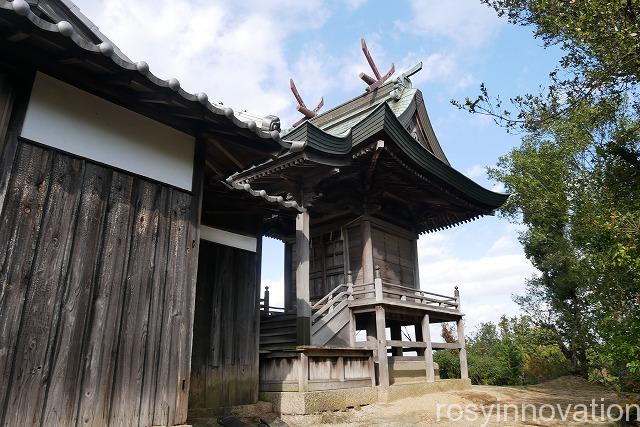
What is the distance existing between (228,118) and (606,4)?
16.8 ft

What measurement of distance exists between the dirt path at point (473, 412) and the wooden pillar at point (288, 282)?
4.98m

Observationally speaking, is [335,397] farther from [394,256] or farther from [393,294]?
[394,256]

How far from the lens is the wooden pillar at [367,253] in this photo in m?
12.3

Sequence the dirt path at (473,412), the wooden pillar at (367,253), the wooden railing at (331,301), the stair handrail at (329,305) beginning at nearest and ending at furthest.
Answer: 1. the dirt path at (473,412)
2. the stair handrail at (329,305)
3. the wooden railing at (331,301)
4. the wooden pillar at (367,253)

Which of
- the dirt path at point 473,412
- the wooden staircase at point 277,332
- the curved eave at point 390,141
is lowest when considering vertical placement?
the dirt path at point 473,412

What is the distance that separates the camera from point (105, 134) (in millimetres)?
4156

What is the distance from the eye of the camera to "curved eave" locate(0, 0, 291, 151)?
3111 millimetres

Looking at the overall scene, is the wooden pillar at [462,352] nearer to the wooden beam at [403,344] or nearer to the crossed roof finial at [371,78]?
the wooden beam at [403,344]

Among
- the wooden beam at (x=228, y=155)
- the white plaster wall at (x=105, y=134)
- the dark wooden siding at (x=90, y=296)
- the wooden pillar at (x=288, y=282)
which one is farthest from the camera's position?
the wooden pillar at (x=288, y=282)

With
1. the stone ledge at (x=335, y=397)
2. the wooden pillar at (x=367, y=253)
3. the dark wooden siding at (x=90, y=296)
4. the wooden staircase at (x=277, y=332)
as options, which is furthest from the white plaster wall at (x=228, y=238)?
the wooden pillar at (x=367, y=253)

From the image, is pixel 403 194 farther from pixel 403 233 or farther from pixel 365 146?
pixel 365 146

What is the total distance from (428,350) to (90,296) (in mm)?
10338

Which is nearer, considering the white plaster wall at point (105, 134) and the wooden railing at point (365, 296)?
the white plaster wall at point (105, 134)

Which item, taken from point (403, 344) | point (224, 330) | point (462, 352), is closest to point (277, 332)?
point (403, 344)
